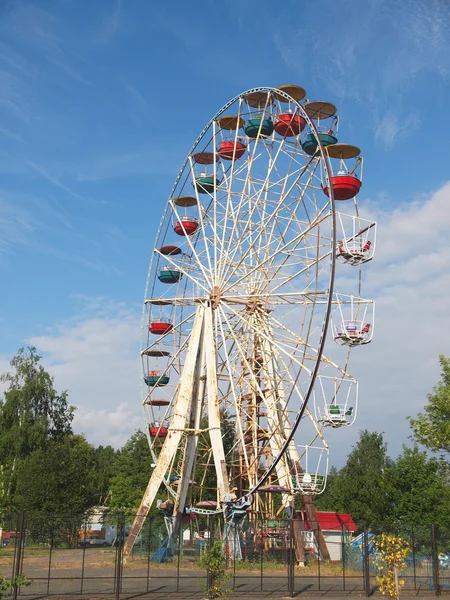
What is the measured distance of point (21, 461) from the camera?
2277 inches

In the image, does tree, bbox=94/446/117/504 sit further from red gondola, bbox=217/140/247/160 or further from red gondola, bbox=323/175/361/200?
red gondola, bbox=323/175/361/200

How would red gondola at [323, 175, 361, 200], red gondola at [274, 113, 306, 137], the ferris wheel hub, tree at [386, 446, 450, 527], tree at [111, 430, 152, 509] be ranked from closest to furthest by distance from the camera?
red gondola at [323, 175, 361, 200] < red gondola at [274, 113, 306, 137] < the ferris wheel hub < tree at [386, 446, 450, 527] < tree at [111, 430, 152, 509]

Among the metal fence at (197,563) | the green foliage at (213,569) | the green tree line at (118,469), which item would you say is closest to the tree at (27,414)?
the green tree line at (118,469)

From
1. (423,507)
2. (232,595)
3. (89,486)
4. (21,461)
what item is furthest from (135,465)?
(232,595)

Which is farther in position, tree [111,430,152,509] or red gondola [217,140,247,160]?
tree [111,430,152,509]

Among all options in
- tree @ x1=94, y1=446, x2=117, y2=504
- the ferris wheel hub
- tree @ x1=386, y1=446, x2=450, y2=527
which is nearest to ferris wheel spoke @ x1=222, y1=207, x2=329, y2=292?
the ferris wheel hub

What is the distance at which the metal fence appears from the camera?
70.9ft

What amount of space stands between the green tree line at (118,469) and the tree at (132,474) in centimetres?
8

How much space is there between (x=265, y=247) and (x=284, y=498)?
40.8 ft

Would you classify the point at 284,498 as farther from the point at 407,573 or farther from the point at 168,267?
the point at 168,267

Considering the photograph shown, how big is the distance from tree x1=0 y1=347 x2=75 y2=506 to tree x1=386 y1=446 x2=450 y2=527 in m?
29.0

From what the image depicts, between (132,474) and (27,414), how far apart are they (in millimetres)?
11274

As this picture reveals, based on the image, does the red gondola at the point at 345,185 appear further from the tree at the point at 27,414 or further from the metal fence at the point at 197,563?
the tree at the point at 27,414

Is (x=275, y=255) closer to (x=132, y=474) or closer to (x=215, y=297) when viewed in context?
(x=215, y=297)
